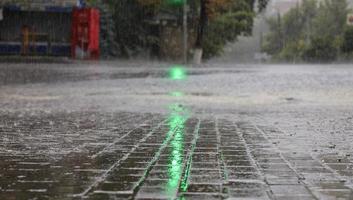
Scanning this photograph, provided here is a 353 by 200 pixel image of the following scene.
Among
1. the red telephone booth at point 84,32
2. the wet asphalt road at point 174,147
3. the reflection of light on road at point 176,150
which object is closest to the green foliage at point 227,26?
the red telephone booth at point 84,32

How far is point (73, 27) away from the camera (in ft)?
131

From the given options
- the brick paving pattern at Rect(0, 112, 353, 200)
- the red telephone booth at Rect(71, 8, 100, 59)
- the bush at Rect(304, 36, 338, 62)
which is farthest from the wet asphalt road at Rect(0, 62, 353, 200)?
the bush at Rect(304, 36, 338, 62)

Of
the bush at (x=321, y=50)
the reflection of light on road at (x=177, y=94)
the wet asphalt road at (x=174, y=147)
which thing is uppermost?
the wet asphalt road at (x=174, y=147)

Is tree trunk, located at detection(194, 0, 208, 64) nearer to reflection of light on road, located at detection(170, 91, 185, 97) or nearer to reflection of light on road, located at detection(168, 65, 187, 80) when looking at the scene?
reflection of light on road, located at detection(168, 65, 187, 80)

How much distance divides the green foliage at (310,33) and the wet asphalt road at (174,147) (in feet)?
168

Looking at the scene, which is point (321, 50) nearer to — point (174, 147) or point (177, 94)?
point (177, 94)

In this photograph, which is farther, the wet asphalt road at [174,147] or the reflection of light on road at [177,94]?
the reflection of light on road at [177,94]

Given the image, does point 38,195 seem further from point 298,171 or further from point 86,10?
point 86,10

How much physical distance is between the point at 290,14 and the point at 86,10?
71.1m

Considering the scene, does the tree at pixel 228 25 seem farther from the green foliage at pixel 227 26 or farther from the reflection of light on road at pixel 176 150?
the reflection of light on road at pixel 176 150

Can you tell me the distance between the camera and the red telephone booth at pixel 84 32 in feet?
129

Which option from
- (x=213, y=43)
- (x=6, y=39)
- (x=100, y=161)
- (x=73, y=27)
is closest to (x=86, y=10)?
(x=73, y=27)

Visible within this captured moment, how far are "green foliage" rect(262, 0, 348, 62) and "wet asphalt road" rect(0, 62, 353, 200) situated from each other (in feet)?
168

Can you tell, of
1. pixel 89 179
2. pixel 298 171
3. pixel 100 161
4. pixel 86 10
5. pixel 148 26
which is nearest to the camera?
pixel 89 179
